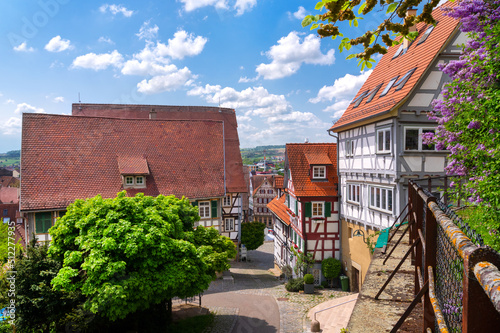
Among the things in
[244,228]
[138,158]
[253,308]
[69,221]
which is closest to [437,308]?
[69,221]

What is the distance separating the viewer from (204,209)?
82.7 feet

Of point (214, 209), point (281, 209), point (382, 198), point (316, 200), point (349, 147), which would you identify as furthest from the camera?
point (281, 209)

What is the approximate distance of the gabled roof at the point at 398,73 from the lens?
49.0 feet

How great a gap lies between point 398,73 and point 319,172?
313 inches

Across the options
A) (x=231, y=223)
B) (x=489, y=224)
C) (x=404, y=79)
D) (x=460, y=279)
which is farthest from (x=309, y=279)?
(x=460, y=279)

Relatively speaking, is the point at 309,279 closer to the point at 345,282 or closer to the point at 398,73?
the point at 345,282

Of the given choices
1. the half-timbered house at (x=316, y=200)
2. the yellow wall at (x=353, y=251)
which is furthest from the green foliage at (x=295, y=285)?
the yellow wall at (x=353, y=251)

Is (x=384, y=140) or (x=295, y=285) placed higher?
(x=384, y=140)

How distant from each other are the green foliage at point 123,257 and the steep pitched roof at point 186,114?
1667 centimetres

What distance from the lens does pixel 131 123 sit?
85.8ft

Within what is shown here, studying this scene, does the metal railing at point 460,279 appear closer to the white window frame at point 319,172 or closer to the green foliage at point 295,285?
the green foliage at point 295,285

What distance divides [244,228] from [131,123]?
13427 millimetres

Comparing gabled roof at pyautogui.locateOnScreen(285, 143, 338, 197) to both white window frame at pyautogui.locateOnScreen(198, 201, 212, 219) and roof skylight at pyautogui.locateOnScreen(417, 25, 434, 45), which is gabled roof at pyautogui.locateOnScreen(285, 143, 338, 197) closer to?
white window frame at pyautogui.locateOnScreen(198, 201, 212, 219)

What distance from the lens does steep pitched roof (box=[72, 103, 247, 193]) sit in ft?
107
